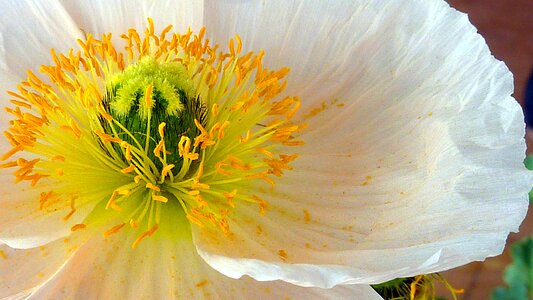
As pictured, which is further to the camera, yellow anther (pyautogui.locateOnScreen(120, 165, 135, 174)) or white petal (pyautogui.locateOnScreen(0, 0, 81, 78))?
white petal (pyautogui.locateOnScreen(0, 0, 81, 78))

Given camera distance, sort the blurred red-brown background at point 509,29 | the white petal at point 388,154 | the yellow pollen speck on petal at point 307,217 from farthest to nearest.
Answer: the blurred red-brown background at point 509,29 < the yellow pollen speck on petal at point 307,217 < the white petal at point 388,154

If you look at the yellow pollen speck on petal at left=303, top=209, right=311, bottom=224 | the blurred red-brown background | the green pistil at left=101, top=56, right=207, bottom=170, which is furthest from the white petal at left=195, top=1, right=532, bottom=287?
the blurred red-brown background

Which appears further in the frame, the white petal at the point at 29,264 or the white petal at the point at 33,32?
the white petal at the point at 33,32

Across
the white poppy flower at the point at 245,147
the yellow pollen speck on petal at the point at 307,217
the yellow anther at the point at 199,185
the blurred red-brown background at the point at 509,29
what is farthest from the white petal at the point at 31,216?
the blurred red-brown background at the point at 509,29

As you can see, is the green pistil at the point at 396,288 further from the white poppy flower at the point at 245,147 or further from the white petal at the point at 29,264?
the white petal at the point at 29,264

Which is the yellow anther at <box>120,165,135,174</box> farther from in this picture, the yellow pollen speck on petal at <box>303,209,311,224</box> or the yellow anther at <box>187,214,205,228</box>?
the yellow pollen speck on petal at <box>303,209,311,224</box>

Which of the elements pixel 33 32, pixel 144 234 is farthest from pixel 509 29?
pixel 144 234
